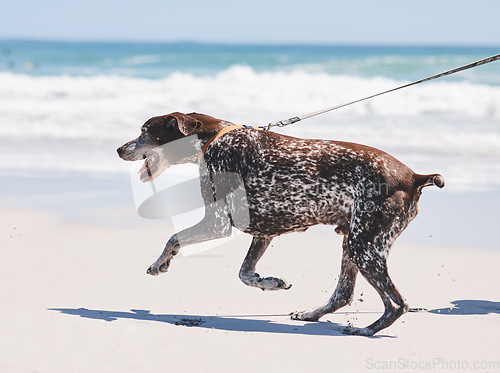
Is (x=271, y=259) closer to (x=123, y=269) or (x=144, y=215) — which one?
(x=123, y=269)

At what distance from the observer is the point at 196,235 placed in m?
4.97

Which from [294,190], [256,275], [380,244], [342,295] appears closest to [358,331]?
[342,295]

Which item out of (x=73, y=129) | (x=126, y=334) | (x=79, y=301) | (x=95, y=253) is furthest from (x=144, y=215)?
(x=73, y=129)

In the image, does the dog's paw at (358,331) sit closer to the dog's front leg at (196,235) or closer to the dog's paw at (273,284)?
the dog's paw at (273,284)

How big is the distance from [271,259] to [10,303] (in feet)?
7.94

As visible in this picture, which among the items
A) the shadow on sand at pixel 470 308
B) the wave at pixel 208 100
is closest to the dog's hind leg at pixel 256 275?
the shadow on sand at pixel 470 308

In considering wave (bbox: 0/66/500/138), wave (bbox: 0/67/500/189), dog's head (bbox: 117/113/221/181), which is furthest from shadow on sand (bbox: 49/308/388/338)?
wave (bbox: 0/66/500/138)

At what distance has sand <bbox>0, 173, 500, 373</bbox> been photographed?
4254mm

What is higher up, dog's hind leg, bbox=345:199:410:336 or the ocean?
the ocean

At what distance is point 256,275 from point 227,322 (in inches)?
14.8

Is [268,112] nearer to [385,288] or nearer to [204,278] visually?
[204,278]

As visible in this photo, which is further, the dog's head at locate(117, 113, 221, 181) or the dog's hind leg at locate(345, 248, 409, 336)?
the dog's head at locate(117, 113, 221, 181)

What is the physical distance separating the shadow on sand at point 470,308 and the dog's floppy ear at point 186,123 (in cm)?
215

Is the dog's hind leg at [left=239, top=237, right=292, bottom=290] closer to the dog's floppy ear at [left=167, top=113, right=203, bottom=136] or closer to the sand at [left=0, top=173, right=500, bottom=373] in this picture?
the sand at [left=0, top=173, right=500, bottom=373]
